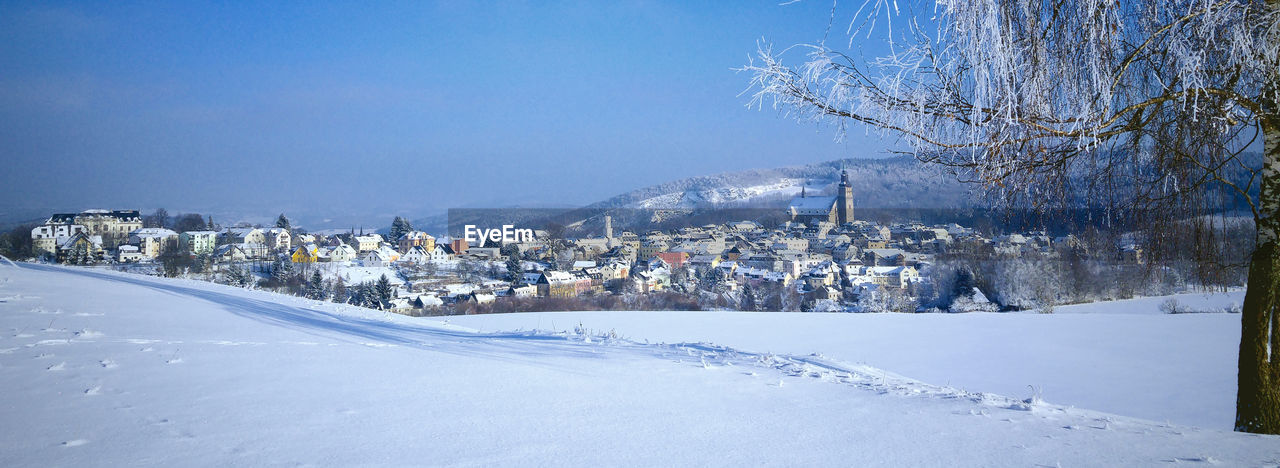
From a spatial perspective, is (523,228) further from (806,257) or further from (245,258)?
(806,257)

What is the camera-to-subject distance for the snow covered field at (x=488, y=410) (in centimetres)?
223

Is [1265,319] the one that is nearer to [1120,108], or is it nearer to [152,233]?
[1120,108]

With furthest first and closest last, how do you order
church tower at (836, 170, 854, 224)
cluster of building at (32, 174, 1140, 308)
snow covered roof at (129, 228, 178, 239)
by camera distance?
church tower at (836, 170, 854, 224) → snow covered roof at (129, 228, 178, 239) → cluster of building at (32, 174, 1140, 308)

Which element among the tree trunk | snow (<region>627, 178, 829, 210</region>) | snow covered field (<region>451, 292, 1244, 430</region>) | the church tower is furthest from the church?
the tree trunk

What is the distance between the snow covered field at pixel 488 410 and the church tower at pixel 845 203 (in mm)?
33197

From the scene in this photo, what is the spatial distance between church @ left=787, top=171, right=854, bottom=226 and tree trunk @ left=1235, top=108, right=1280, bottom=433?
33.8 metres

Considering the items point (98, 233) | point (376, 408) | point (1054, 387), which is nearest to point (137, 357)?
point (376, 408)

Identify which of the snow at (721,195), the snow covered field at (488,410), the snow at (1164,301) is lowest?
the snow at (1164,301)

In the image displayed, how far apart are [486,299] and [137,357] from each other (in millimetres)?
18593

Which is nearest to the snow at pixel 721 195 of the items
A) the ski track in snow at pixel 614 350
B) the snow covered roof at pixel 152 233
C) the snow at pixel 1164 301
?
the snow at pixel 1164 301

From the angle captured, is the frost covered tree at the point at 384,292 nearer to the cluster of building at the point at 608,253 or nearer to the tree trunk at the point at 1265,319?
the cluster of building at the point at 608,253

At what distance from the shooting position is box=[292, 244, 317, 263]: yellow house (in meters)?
27.0

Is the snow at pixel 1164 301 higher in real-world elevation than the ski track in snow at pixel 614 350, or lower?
lower

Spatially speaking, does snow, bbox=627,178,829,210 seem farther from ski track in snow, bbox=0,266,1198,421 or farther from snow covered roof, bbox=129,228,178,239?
ski track in snow, bbox=0,266,1198,421
